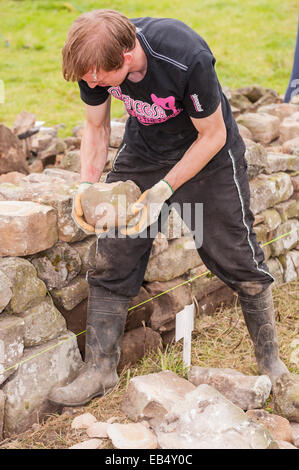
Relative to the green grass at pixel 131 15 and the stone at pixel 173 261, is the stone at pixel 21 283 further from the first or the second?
the green grass at pixel 131 15

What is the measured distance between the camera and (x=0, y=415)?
9.16 ft

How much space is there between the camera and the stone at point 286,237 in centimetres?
444

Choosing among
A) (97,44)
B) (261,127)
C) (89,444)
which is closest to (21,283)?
(89,444)

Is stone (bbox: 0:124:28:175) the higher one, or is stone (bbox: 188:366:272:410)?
stone (bbox: 0:124:28:175)

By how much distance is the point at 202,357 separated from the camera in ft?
11.7

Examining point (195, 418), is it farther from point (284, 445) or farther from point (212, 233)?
point (212, 233)

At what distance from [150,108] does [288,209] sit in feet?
6.80

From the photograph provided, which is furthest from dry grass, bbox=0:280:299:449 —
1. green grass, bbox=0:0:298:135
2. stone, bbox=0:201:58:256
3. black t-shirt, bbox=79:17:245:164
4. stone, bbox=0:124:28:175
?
green grass, bbox=0:0:298:135

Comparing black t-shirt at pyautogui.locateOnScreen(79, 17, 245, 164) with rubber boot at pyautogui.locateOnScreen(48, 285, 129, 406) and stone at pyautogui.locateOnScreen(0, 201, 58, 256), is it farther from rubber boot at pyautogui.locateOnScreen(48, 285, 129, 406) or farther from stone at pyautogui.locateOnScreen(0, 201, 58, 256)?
rubber boot at pyautogui.locateOnScreen(48, 285, 129, 406)

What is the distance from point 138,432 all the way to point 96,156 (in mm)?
1346

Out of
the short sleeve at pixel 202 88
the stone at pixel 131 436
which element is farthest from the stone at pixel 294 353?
the short sleeve at pixel 202 88

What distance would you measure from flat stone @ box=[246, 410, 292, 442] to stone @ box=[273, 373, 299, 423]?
0.08 meters

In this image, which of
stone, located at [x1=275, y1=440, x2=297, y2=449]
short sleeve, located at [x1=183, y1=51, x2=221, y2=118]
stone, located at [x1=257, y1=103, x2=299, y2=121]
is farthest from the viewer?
stone, located at [x1=257, y1=103, x2=299, y2=121]

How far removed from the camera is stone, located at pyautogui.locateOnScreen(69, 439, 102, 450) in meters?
2.67
